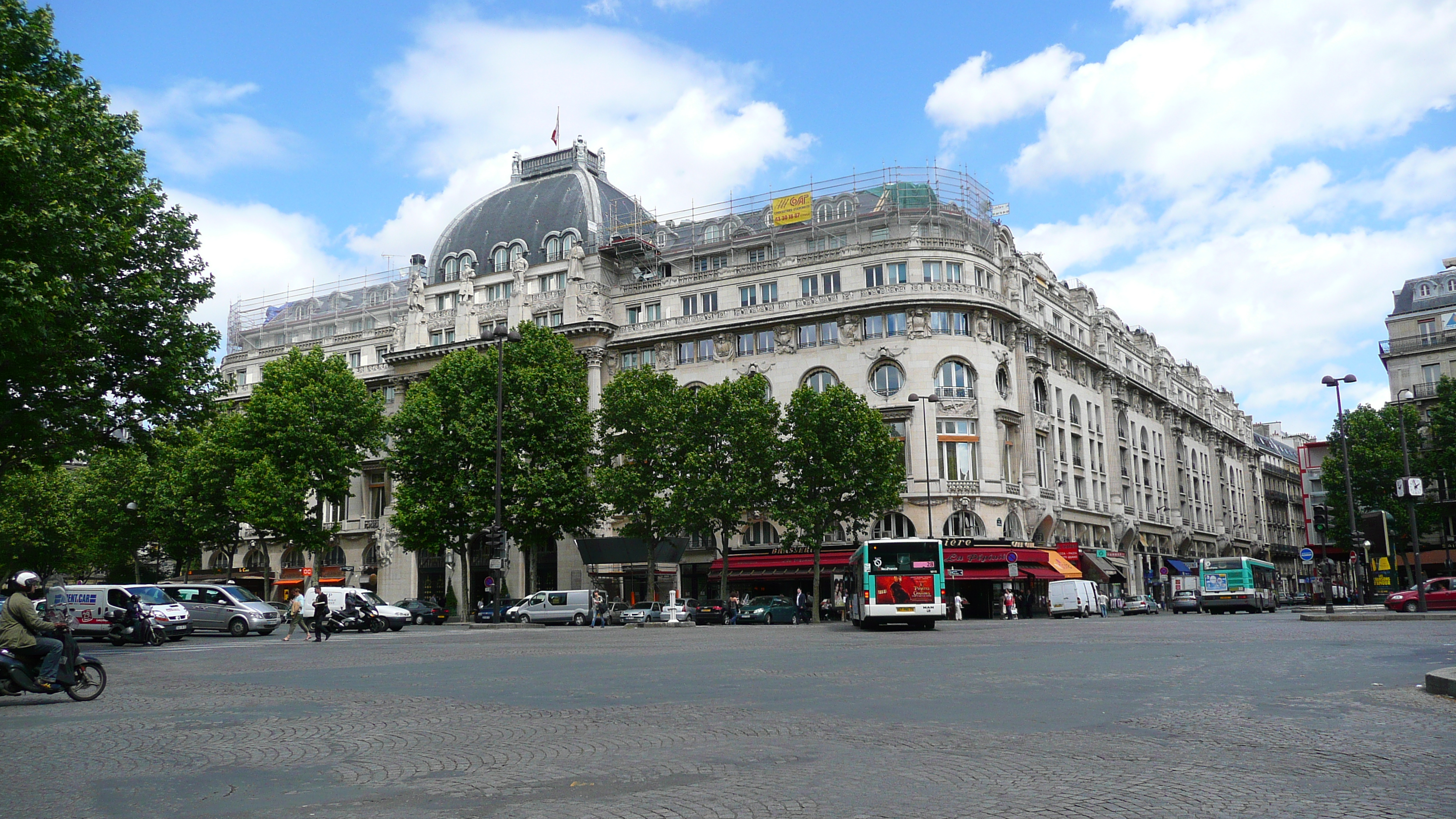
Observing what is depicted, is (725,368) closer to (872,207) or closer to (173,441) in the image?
(872,207)

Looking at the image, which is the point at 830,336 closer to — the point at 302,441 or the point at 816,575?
the point at 816,575

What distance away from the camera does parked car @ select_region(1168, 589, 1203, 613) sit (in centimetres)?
5856

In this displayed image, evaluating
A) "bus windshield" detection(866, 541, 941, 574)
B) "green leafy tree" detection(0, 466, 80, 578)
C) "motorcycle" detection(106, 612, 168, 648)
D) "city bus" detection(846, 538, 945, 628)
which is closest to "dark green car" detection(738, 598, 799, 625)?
"city bus" detection(846, 538, 945, 628)

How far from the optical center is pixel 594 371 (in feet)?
211

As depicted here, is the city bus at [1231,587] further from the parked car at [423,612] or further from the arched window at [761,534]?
the parked car at [423,612]

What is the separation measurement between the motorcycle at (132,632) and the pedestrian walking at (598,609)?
1865cm

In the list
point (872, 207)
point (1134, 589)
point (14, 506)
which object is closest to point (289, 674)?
point (872, 207)

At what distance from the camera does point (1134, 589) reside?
70.9m

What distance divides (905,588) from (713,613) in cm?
1810

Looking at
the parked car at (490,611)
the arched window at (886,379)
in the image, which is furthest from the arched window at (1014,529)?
the parked car at (490,611)

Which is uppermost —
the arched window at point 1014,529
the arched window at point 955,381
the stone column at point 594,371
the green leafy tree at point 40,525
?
the stone column at point 594,371

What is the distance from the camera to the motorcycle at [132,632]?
30.4 metres

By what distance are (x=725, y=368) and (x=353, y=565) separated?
2798 centimetres

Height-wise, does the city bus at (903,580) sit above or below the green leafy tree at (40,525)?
below
